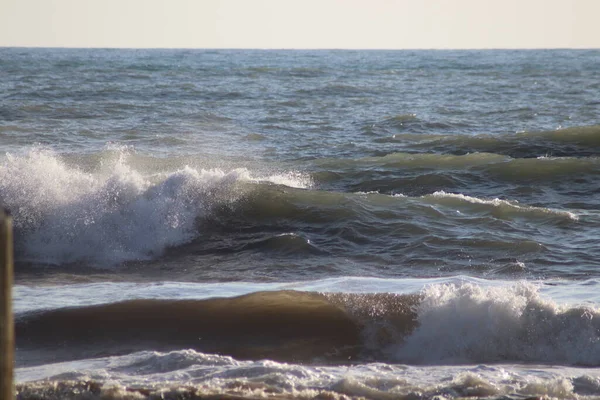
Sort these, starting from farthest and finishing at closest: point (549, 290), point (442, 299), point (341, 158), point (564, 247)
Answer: point (341, 158)
point (564, 247)
point (549, 290)
point (442, 299)

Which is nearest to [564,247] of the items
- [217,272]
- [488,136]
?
[217,272]

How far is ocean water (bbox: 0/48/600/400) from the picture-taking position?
6105 millimetres

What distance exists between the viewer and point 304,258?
9914 millimetres

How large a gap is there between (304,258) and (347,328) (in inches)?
100.0

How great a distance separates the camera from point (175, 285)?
873 centimetres

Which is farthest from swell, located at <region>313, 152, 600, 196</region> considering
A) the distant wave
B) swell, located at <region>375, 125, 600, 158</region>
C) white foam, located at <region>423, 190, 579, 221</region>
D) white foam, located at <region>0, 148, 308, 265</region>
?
the distant wave

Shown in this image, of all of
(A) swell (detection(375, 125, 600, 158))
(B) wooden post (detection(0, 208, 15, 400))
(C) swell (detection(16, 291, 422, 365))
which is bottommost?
(C) swell (detection(16, 291, 422, 365))

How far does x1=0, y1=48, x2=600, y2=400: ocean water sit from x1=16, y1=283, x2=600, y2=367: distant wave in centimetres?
2

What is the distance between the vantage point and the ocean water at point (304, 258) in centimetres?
611

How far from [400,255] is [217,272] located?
85.6 inches

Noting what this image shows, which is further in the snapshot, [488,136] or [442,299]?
[488,136]

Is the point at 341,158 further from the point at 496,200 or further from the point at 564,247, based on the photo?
the point at 564,247

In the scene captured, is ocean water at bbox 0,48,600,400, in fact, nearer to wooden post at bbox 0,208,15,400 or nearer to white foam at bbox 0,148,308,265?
white foam at bbox 0,148,308,265

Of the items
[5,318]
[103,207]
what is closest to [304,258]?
[103,207]
